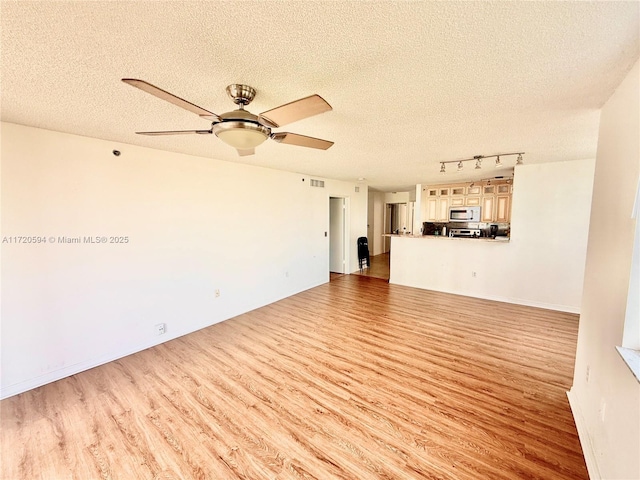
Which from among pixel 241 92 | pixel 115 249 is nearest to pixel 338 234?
pixel 115 249

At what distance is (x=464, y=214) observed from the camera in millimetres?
6098

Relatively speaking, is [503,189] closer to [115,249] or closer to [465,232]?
[465,232]

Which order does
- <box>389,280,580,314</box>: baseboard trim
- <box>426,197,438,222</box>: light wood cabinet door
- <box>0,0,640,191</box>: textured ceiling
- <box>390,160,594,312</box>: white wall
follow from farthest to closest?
1. <box>426,197,438,222</box>: light wood cabinet door
2. <box>389,280,580,314</box>: baseboard trim
3. <box>390,160,594,312</box>: white wall
4. <box>0,0,640,191</box>: textured ceiling

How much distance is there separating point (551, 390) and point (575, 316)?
8.02ft

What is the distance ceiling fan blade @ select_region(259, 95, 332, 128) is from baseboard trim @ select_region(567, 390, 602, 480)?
96.7 inches

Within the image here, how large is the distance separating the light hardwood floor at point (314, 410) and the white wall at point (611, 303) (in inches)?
12.2

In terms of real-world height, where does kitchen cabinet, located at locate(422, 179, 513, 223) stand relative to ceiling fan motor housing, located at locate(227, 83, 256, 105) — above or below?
below

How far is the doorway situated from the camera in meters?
6.32

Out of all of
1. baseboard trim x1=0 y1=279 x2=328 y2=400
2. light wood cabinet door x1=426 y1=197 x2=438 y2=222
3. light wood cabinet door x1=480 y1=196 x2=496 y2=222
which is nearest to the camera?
baseboard trim x1=0 y1=279 x2=328 y2=400

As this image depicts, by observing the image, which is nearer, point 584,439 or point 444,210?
point 584,439

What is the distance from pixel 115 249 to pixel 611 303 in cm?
412

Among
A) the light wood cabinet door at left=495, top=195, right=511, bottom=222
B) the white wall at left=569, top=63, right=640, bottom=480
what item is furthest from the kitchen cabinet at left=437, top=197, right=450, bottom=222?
the white wall at left=569, top=63, right=640, bottom=480

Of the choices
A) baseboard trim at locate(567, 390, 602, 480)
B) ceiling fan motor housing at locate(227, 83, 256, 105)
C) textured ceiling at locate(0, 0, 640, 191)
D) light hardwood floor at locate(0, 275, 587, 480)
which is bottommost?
light hardwood floor at locate(0, 275, 587, 480)

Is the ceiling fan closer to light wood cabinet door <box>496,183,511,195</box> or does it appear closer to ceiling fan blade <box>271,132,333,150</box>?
ceiling fan blade <box>271,132,333,150</box>
